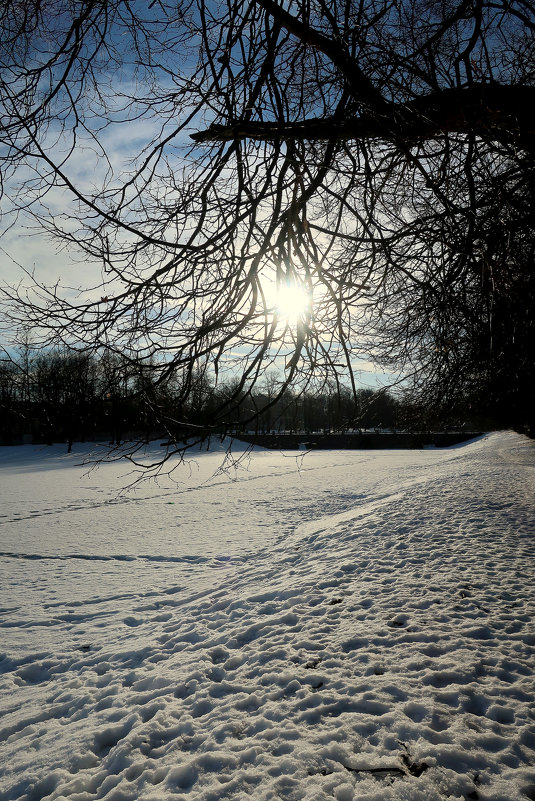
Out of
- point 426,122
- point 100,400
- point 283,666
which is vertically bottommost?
point 283,666

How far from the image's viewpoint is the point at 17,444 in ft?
154

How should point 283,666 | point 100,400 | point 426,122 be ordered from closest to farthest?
point 426,122, point 100,400, point 283,666

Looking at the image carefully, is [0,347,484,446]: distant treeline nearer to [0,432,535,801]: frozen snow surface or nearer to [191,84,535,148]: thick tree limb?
[0,432,535,801]: frozen snow surface

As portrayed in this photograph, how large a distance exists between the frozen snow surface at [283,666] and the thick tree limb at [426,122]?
7.38 feet

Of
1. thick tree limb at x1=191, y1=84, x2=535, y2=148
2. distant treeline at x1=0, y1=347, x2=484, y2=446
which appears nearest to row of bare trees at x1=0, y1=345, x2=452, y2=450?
distant treeline at x1=0, y1=347, x2=484, y2=446

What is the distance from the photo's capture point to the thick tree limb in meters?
2.63

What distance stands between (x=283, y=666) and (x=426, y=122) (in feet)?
12.0

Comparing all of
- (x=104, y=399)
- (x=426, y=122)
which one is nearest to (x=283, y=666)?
(x=104, y=399)

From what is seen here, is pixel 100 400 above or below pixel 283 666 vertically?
above

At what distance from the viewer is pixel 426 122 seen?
2.61 metres

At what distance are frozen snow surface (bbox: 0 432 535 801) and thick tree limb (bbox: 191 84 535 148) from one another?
88.6 inches

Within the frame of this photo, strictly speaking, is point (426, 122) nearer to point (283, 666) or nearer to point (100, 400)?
point (100, 400)

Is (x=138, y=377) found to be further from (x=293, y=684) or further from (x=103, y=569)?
(x=103, y=569)

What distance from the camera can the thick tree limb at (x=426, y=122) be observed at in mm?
2627
